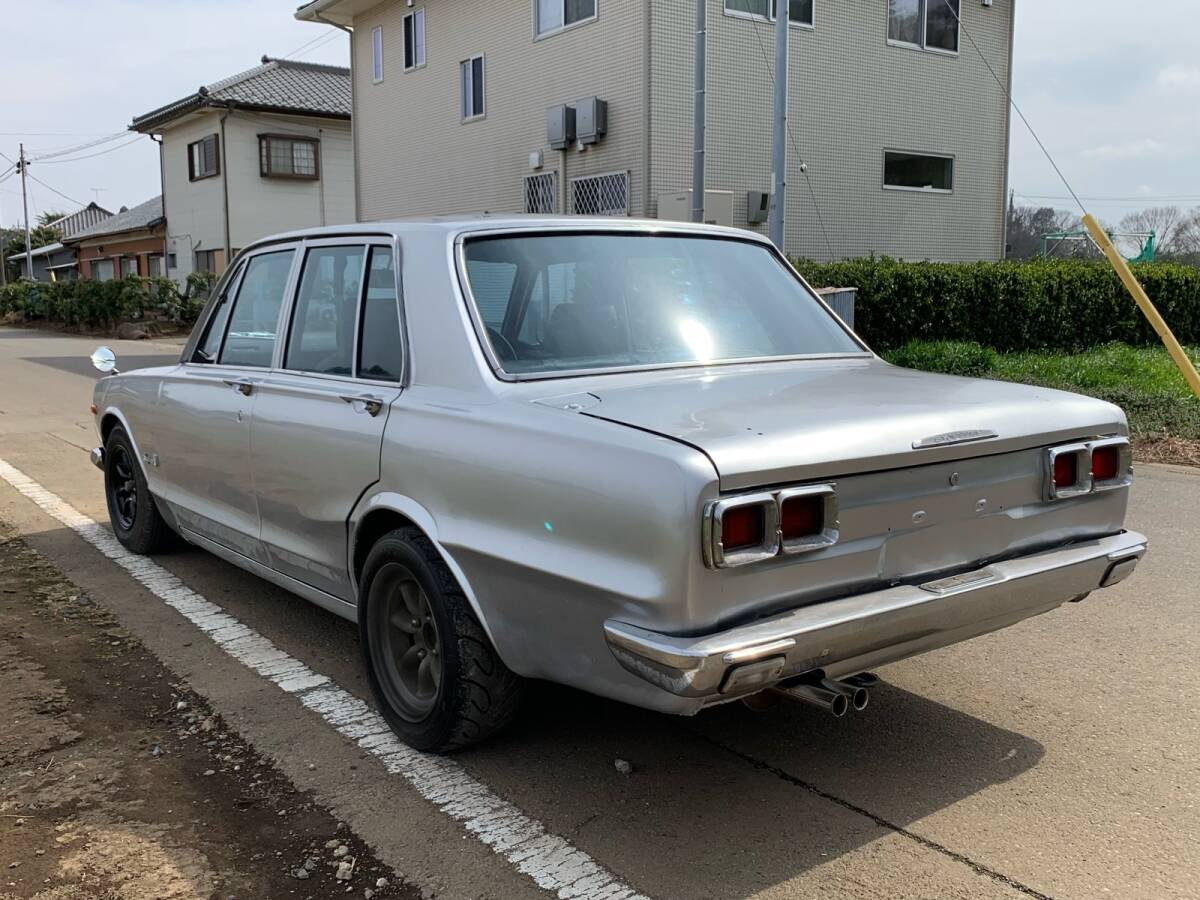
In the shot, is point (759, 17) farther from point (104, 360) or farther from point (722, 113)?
point (104, 360)

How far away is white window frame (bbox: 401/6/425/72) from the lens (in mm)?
23156

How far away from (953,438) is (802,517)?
568 mm

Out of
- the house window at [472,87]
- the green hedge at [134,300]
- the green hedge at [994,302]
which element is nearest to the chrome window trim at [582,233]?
the green hedge at [994,302]

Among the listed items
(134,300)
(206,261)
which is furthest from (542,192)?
(206,261)

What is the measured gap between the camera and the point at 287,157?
35.5 meters

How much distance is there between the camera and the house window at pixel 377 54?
2467cm

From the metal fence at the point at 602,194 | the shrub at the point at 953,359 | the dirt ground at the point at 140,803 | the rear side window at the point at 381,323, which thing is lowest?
the dirt ground at the point at 140,803

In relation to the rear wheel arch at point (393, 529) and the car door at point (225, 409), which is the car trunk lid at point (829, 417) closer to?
the rear wheel arch at point (393, 529)

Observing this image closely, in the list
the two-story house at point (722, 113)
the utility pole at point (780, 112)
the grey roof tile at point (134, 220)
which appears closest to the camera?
the utility pole at point (780, 112)

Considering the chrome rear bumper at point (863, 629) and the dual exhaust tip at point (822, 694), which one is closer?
the chrome rear bumper at point (863, 629)

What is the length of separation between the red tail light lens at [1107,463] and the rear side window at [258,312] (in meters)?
3.07

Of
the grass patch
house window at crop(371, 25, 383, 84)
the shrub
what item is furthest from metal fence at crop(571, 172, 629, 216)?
house window at crop(371, 25, 383, 84)

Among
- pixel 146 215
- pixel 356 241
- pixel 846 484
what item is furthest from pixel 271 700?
pixel 146 215

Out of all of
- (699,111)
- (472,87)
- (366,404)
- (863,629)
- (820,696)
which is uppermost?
(472,87)
